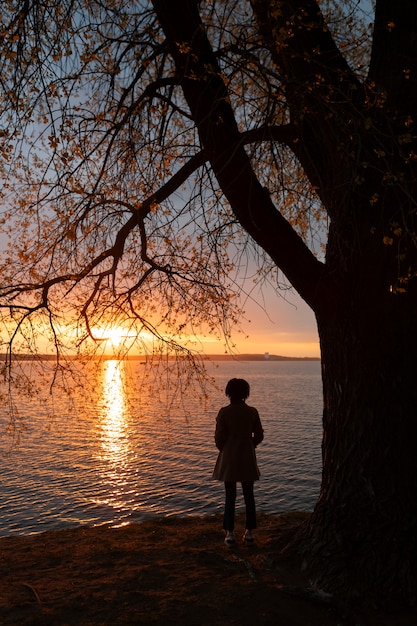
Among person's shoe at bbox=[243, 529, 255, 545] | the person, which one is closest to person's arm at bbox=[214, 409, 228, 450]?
the person

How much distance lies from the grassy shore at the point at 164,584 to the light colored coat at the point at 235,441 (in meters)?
0.97

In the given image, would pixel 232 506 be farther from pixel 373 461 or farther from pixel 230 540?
pixel 373 461

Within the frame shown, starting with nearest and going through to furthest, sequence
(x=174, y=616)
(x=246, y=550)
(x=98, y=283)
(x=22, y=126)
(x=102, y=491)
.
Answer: (x=174, y=616) → (x=22, y=126) → (x=246, y=550) → (x=98, y=283) → (x=102, y=491)

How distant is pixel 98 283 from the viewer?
7664 mm

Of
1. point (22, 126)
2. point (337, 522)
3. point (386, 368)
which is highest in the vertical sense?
point (22, 126)

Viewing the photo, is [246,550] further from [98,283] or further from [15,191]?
[15,191]

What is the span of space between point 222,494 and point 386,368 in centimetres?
1022

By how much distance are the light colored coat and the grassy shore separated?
3.19 feet

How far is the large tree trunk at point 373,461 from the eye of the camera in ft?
18.0

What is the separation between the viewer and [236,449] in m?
7.10

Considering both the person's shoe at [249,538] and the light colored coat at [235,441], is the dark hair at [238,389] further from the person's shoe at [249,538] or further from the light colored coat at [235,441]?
the person's shoe at [249,538]

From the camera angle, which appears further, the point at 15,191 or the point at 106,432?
the point at 106,432

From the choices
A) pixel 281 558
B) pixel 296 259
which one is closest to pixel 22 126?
pixel 296 259

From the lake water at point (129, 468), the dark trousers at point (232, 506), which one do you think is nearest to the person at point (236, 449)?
the dark trousers at point (232, 506)
